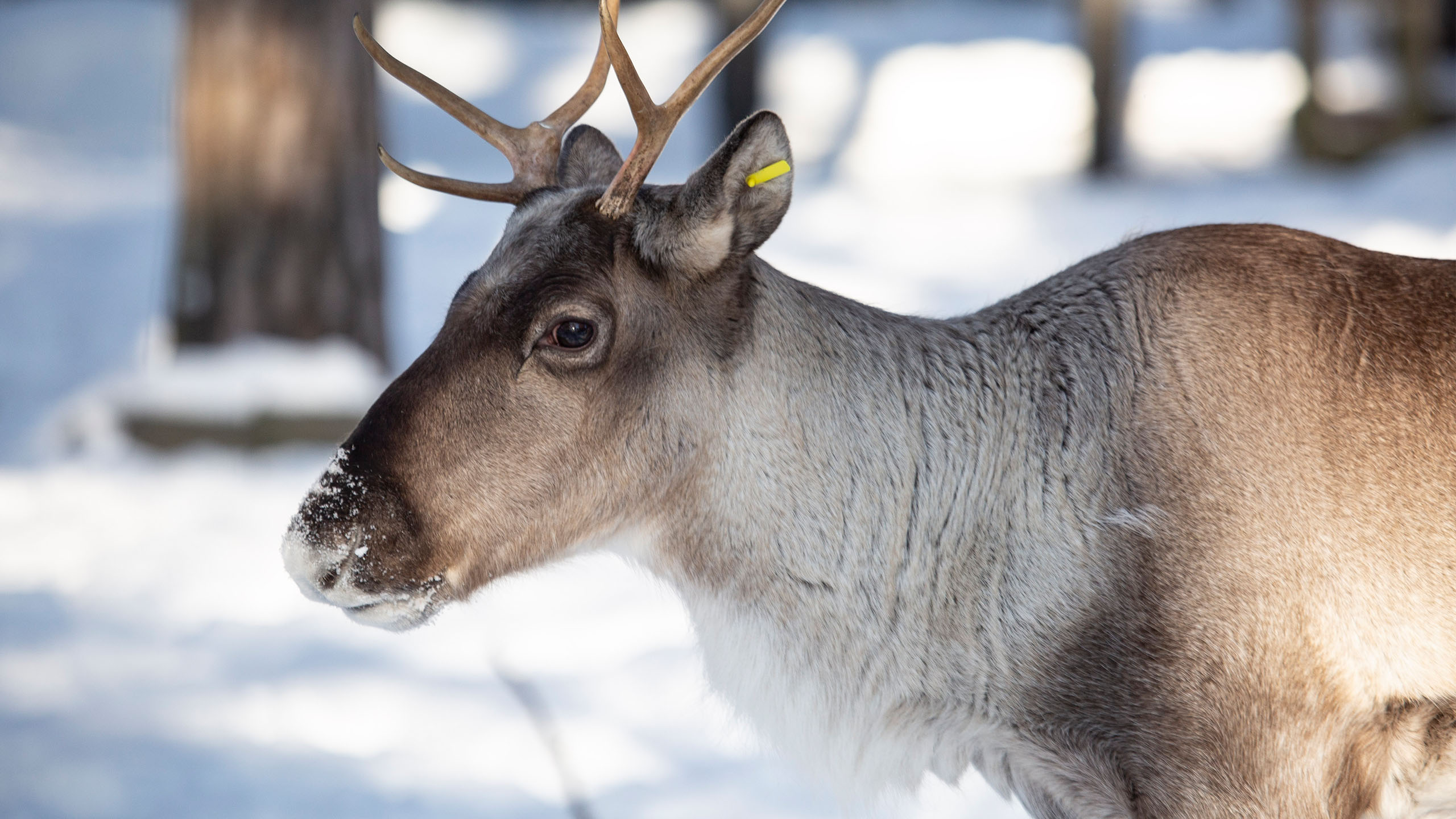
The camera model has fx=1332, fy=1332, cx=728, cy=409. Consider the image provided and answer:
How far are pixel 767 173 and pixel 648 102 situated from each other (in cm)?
32

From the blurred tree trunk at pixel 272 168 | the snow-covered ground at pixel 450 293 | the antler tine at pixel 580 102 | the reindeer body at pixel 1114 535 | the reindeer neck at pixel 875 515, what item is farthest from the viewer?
the blurred tree trunk at pixel 272 168

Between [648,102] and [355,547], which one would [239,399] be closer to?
[355,547]

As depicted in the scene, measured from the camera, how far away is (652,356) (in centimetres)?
279

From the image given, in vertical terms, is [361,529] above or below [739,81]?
below

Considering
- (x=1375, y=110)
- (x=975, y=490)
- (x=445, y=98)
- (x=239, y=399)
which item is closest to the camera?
(x=975, y=490)

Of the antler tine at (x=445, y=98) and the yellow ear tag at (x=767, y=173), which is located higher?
the antler tine at (x=445, y=98)

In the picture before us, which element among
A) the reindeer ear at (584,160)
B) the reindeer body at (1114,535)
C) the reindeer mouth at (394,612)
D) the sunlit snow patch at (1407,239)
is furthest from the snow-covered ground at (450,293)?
the reindeer ear at (584,160)

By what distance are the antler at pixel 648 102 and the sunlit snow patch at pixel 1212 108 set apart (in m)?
11.0

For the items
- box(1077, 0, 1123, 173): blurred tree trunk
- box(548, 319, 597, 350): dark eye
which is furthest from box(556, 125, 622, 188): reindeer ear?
box(1077, 0, 1123, 173): blurred tree trunk

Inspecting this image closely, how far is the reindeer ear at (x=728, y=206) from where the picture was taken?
2.61m

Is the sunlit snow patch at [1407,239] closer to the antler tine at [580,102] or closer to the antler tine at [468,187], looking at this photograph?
the antler tine at [580,102]

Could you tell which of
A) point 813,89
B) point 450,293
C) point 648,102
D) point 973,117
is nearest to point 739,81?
point 973,117

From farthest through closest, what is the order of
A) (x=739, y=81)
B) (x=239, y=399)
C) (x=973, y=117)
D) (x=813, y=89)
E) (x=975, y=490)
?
(x=813, y=89)
(x=973, y=117)
(x=739, y=81)
(x=239, y=399)
(x=975, y=490)

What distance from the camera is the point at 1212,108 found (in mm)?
16031
